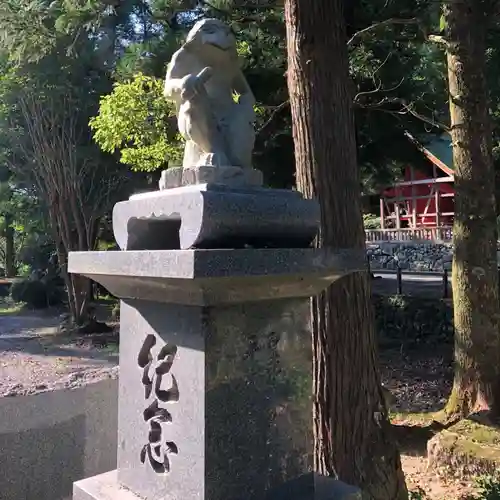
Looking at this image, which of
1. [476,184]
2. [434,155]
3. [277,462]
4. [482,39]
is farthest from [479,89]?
[434,155]

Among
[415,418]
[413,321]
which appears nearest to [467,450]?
[415,418]

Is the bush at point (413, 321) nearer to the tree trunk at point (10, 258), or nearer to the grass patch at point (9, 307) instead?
the grass patch at point (9, 307)

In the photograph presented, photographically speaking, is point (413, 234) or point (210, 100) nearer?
point (210, 100)

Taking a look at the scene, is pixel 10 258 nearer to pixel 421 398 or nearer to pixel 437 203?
pixel 437 203

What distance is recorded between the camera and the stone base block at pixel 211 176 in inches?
73.0

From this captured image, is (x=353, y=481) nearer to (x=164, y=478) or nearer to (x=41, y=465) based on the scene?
(x=164, y=478)

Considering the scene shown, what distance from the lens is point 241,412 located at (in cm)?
178

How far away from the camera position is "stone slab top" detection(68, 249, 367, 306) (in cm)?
152

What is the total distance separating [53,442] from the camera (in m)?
4.92

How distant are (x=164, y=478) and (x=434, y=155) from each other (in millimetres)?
22505

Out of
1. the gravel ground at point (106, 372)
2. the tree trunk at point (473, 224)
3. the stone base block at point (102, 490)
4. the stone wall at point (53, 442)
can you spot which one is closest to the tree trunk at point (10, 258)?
the gravel ground at point (106, 372)

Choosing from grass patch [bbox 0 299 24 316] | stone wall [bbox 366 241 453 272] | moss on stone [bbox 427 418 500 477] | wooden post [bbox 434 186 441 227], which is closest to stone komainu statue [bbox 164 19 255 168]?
moss on stone [bbox 427 418 500 477]

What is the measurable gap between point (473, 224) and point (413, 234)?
2022 cm

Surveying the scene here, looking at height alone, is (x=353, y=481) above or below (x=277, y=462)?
below
